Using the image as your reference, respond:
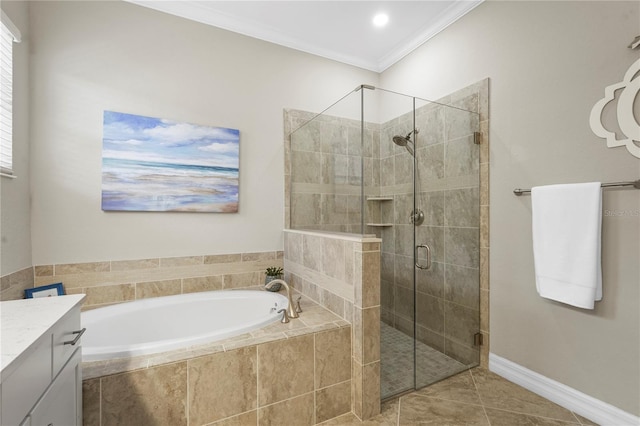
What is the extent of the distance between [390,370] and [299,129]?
2170 mm

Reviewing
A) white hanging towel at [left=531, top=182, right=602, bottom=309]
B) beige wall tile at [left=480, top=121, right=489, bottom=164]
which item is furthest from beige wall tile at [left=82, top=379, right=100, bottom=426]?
beige wall tile at [left=480, top=121, right=489, bottom=164]

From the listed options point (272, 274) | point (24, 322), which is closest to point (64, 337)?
point (24, 322)

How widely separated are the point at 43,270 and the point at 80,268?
0.20 metres

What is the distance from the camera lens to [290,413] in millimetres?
1566

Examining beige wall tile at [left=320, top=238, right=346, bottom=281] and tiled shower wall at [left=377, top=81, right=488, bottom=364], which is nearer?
beige wall tile at [left=320, top=238, right=346, bottom=281]

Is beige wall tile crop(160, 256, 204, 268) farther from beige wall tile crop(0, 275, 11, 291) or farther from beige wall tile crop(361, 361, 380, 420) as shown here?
beige wall tile crop(361, 361, 380, 420)

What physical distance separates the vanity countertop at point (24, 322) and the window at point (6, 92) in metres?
1.12

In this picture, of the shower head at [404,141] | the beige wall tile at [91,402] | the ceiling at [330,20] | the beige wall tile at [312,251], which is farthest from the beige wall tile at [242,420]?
the ceiling at [330,20]

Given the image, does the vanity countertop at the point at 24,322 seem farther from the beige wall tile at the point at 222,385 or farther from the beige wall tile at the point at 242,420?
the beige wall tile at the point at 242,420

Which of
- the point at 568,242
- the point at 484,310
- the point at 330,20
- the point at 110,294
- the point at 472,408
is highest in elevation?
the point at 330,20

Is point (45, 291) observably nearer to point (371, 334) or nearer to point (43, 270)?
point (43, 270)

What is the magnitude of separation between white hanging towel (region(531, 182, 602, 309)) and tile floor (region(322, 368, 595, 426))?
2.22 feet

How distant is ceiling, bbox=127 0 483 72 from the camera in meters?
2.37

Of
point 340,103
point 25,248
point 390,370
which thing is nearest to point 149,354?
point 25,248
